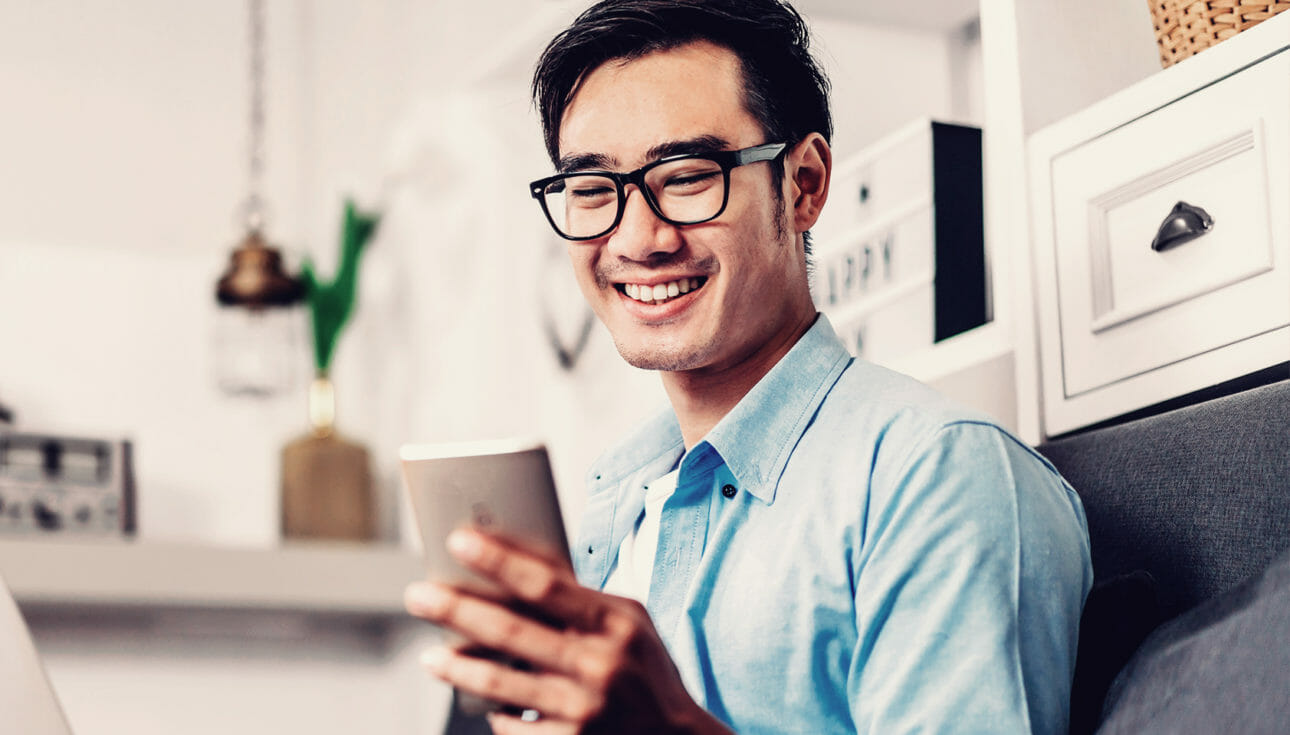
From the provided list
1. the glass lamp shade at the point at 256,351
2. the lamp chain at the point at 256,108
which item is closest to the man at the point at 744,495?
the glass lamp shade at the point at 256,351

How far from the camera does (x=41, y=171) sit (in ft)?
8.90

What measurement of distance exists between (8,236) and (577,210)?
2.05 meters

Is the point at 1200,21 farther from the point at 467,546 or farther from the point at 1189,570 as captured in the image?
the point at 467,546

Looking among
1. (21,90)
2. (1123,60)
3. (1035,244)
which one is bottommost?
(1035,244)

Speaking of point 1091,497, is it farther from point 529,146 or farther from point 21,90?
point 21,90

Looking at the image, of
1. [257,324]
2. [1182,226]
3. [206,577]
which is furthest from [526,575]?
[257,324]

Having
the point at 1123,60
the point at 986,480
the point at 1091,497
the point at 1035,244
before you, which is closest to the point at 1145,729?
the point at 986,480

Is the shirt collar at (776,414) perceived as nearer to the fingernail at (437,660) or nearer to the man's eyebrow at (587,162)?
the man's eyebrow at (587,162)

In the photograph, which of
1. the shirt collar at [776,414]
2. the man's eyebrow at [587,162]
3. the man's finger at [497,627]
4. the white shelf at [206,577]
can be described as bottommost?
the white shelf at [206,577]

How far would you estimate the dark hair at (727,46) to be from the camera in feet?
3.27

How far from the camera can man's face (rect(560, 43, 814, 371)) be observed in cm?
95

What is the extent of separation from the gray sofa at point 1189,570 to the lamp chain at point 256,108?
2275mm

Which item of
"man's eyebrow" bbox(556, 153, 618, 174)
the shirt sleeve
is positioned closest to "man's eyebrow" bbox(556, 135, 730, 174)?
"man's eyebrow" bbox(556, 153, 618, 174)

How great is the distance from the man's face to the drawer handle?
29 cm
